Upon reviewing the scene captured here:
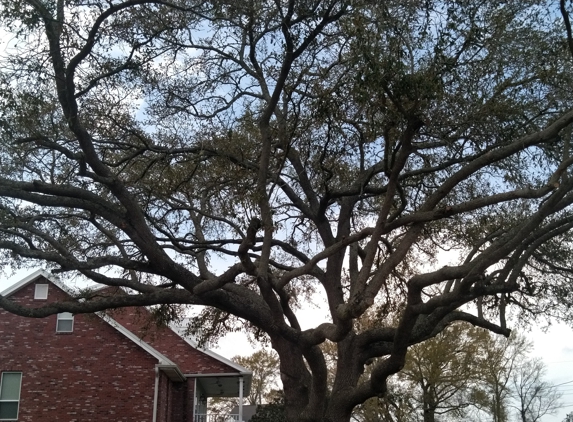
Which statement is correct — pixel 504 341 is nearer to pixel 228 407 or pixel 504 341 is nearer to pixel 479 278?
pixel 228 407

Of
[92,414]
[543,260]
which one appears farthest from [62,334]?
[543,260]

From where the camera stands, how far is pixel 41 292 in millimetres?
23844

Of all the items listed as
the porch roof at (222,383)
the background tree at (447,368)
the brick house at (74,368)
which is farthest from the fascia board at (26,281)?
the background tree at (447,368)

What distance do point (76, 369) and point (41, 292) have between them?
2.87 meters

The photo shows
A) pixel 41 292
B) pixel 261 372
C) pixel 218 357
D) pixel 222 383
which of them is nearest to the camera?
pixel 41 292

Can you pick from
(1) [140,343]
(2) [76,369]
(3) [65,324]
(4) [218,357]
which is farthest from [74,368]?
(4) [218,357]

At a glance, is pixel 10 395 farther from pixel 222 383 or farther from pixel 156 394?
pixel 222 383

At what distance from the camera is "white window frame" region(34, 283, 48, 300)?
2377cm

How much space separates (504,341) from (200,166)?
29.9 meters

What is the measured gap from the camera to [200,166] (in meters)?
15.4

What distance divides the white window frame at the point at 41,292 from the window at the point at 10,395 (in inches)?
99.2

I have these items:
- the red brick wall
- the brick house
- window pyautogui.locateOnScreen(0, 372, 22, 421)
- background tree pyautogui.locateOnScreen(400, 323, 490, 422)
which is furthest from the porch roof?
background tree pyautogui.locateOnScreen(400, 323, 490, 422)

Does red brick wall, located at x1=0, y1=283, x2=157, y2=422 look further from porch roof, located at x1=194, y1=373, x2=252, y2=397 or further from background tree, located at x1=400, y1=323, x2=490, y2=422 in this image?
background tree, located at x1=400, y1=323, x2=490, y2=422

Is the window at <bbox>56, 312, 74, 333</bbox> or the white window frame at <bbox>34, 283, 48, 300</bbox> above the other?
the white window frame at <bbox>34, 283, 48, 300</bbox>
